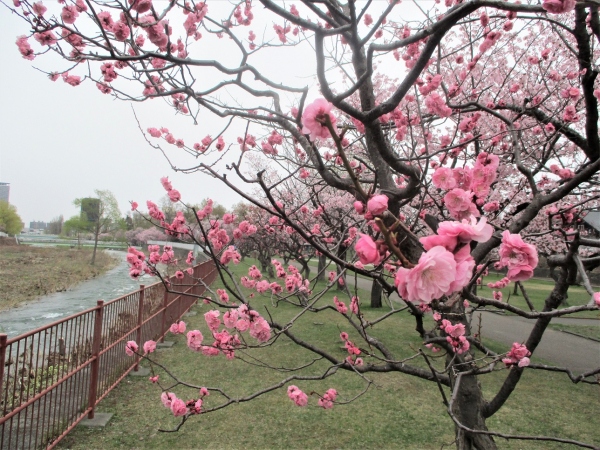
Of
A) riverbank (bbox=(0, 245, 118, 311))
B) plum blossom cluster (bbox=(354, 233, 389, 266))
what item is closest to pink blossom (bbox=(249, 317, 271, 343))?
plum blossom cluster (bbox=(354, 233, 389, 266))

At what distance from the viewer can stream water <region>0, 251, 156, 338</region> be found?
32.4ft

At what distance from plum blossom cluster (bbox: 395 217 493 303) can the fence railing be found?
217cm

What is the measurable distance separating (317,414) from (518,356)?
110 inches

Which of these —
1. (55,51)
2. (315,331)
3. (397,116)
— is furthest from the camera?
(315,331)

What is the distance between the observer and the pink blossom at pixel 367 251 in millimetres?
701

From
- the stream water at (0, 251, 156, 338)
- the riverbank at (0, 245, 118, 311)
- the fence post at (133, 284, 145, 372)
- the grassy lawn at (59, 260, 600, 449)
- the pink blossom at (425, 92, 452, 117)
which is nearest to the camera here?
the pink blossom at (425, 92, 452, 117)

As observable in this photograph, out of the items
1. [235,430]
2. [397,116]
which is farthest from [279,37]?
[235,430]

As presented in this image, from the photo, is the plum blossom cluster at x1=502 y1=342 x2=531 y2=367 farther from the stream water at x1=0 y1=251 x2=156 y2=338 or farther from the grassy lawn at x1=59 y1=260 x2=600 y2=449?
the stream water at x1=0 y1=251 x2=156 y2=338

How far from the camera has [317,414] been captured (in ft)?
14.4

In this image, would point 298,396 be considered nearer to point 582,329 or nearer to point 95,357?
point 95,357

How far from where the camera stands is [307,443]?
12.2 ft

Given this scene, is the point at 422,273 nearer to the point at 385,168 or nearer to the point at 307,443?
the point at 385,168

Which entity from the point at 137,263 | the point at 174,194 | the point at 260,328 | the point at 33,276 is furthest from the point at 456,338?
the point at 33,276

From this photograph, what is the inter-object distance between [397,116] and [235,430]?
371 cm
